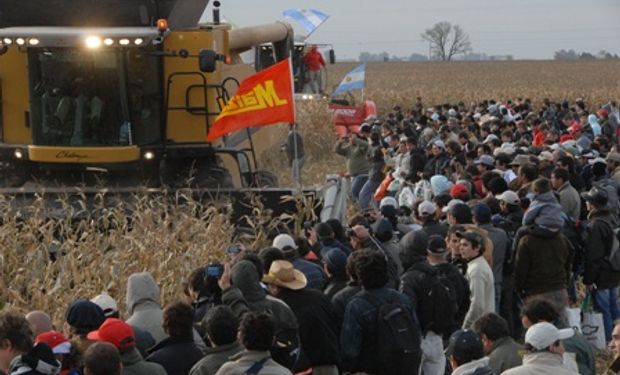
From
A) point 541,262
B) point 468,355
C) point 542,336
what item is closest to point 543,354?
point 542,336

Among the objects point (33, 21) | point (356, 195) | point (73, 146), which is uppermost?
point (33, 21)

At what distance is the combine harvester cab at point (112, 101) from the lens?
14.6 meters

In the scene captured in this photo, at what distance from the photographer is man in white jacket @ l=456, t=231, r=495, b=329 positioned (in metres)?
10.5

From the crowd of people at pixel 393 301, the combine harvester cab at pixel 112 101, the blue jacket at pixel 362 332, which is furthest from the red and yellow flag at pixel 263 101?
the blue jacket at pixel 362 332

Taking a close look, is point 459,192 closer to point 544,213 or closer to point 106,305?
point 544,213

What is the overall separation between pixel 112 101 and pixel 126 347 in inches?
317

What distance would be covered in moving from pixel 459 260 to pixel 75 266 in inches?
135

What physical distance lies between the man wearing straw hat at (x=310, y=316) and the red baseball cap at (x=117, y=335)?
181 cm

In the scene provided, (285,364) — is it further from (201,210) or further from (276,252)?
(201,210)

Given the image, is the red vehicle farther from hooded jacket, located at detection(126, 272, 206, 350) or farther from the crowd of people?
hooded jacket, located at detection(126, 272, 206, 350)

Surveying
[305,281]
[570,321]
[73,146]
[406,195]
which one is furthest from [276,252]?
[406,195]

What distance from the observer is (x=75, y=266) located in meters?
11.0

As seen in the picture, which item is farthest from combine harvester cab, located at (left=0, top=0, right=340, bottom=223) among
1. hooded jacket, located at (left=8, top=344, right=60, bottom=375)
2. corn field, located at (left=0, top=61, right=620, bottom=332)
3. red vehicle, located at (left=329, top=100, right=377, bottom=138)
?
red vehicle, located at (left=329, top=100, right=377, bottom=138)

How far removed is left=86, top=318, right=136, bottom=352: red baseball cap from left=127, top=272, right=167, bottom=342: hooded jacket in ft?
3.66
